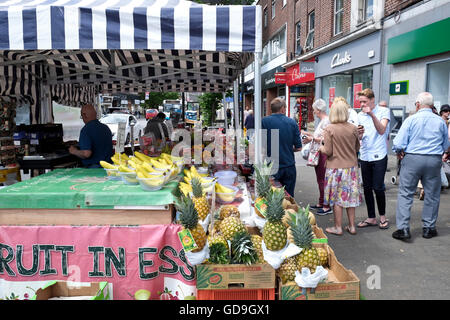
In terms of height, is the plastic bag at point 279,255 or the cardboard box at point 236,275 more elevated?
the plastic bag at point 279,255

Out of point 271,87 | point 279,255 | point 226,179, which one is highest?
point 271,87

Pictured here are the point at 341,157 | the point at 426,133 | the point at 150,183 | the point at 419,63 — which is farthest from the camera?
the point at 419,63

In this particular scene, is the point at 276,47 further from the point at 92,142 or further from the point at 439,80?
the point at 92,142

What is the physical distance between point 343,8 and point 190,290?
1490 centimetres

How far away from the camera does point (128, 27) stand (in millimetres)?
3656

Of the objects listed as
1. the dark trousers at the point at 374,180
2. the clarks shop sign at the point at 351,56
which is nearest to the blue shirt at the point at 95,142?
the dark trousers at the point at 374,180

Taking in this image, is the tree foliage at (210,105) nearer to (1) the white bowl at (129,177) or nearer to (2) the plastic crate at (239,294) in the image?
(1) the white bowl at (129,177)

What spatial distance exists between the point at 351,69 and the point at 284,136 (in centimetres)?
1099

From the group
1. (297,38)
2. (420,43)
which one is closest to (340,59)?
(420,43)

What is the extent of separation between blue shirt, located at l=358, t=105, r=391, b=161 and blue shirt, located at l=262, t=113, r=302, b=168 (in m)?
1.06

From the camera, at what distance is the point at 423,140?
4789 mm

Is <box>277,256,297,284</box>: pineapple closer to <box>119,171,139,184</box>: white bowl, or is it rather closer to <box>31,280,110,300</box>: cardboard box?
<box>31,280,110,300</box>: cardboard box

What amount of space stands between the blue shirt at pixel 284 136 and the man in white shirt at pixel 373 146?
3.47 feet

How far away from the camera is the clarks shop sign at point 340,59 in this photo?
14.9 meters
